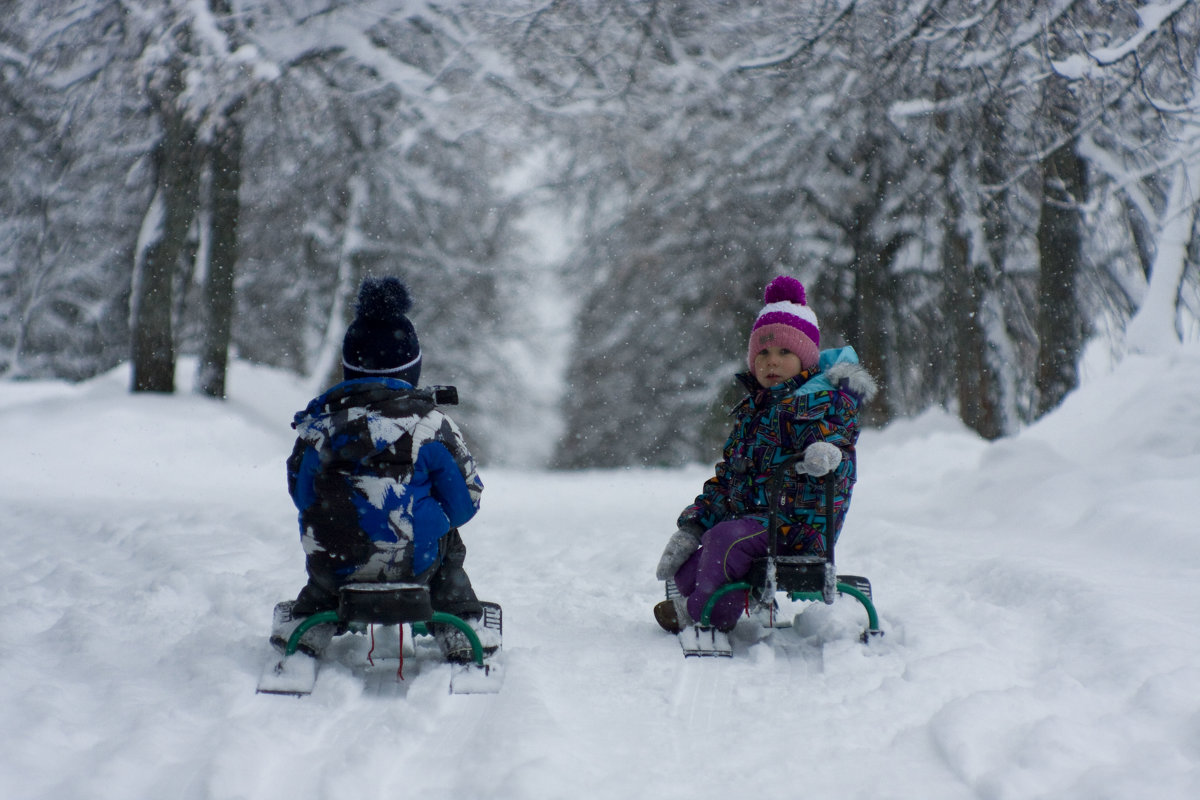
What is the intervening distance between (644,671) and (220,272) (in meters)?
10.9

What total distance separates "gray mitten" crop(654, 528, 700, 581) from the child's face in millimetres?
772

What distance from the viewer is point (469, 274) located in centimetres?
2006

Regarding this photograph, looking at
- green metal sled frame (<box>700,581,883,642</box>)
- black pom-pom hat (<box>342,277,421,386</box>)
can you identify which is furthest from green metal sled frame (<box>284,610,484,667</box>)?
green metal sled frame (<box>700,581,883,642</box>)

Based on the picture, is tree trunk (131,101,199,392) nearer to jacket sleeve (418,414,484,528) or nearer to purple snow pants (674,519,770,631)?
jacket sleeve (418,414,484,528)

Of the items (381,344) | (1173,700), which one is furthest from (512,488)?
(1173,700)

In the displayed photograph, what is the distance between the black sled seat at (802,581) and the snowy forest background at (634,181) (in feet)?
19.6

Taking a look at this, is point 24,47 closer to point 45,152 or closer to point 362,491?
point 45,152

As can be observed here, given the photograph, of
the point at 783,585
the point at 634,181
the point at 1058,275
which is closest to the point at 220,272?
the point at 634,181

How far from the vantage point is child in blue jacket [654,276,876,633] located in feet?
13.5

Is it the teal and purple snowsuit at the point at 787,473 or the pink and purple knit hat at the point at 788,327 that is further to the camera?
the pink and purple knit hat at the point at 788,327

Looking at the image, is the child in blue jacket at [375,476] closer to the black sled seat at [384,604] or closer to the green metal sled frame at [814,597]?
the black sled seat at [384,604]

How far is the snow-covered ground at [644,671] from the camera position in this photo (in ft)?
8.75

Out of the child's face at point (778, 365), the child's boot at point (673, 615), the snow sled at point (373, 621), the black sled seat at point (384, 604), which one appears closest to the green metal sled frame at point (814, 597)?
the child's boot at point (673, 615)

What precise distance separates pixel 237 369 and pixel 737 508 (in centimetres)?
1317
